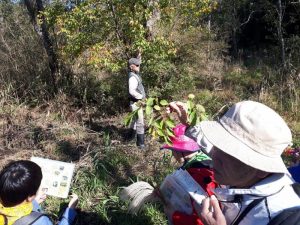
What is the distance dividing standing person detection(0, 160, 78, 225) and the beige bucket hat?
1332 millimetres

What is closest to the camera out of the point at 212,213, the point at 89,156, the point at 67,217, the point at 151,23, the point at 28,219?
the point at 212,213

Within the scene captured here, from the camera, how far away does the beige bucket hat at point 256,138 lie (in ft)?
5.18

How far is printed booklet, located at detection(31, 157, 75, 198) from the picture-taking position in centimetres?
318

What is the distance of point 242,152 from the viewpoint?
63.1 inches

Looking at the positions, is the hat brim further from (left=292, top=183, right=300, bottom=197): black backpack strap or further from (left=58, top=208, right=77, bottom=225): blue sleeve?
(left=58, top=208, right=77, bottom=225): blue sleeve

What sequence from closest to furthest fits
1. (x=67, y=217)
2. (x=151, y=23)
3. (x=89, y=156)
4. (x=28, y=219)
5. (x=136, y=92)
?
(x=28, y=219) → (x=67, y=217) → (x=89, y=156) → (x=136, y=92) → (x=151, y=23)

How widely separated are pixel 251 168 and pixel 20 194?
1.54 metres

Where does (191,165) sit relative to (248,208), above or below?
below

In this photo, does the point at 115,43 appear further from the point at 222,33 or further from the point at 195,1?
the point at 222,33

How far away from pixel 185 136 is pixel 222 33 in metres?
13.2

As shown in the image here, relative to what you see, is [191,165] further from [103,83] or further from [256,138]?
[103,83]

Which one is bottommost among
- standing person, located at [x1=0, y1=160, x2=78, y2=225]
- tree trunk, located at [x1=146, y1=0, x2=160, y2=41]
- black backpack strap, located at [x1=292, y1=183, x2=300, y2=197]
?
standing person, located at [x1=0, y1=160, x2=78, y2=225]

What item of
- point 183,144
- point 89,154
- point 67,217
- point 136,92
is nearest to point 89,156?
point 89,154

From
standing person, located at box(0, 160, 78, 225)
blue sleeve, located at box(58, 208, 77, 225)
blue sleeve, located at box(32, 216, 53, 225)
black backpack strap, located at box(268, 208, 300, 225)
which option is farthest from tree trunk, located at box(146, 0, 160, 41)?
black backpack strap, located at box(268, 208, 300, 225)
